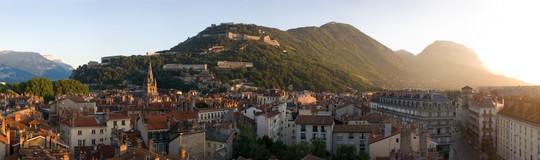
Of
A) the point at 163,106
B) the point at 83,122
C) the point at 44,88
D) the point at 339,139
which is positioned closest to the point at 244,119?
the point at 339,139

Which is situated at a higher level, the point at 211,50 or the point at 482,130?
the point at 211,50

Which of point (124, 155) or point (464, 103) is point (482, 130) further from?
point (124, 155)

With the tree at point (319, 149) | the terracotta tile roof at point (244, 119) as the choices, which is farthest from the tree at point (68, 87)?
the tree at point (319, 149)

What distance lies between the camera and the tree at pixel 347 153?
126ft

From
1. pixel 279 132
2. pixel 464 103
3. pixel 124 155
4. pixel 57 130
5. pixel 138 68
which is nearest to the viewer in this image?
pixel 124 155

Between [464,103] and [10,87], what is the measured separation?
261ft

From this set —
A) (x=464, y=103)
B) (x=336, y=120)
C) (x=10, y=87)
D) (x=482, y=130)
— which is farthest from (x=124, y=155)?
(x=10, y=87)

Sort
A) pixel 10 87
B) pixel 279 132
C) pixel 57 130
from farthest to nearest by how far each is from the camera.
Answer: pixel 10 87
pixel 279 132
pixel 57 130

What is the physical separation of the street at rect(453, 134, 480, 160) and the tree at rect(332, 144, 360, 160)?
14883mm

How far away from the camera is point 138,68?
146250 mm

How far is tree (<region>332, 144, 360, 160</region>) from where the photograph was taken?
38291mm

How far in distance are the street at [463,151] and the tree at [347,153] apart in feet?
48.8

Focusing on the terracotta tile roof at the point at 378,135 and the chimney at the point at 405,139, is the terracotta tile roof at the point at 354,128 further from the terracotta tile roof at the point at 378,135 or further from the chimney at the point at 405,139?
the chimney at the point at 405,139

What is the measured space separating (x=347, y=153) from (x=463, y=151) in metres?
20.9
